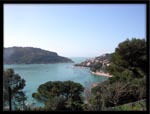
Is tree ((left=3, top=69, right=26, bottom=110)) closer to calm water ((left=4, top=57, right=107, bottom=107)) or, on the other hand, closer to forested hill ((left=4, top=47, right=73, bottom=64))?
calm water ((left=4, top=57, right=107, bottom=107))

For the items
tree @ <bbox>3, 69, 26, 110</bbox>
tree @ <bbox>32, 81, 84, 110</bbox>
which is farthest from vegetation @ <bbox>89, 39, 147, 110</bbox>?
tree @ <bbox>3, 69, 26, 110</bbox>

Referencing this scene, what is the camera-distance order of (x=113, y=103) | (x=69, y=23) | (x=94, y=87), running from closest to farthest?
(x=113, y=103) < (x=94, y=87) < (x=69, y=23)

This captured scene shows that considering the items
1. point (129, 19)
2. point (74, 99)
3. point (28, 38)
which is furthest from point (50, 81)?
point (129, 19)

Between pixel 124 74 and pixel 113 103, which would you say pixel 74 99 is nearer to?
pixel 113 103

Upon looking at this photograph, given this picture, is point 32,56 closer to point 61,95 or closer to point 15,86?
point 15,86

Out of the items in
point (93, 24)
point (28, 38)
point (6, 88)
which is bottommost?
point (6, 88)
